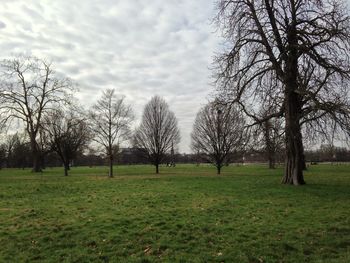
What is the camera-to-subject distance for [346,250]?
859 cm

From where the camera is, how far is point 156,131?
2557 inches

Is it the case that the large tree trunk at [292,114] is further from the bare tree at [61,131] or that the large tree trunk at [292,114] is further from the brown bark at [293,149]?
the bare tree at [61,131]

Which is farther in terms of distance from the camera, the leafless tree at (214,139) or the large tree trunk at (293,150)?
the leafless tree at (214,139)

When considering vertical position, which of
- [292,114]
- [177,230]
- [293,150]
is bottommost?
[177,230]

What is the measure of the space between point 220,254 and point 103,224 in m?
4.76

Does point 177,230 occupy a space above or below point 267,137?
below

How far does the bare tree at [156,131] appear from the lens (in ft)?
209

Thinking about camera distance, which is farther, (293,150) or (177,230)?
(293,150)

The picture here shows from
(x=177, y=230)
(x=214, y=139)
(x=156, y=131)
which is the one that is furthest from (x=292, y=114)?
(x=156, y=131)

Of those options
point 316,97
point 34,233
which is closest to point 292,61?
point 316,97

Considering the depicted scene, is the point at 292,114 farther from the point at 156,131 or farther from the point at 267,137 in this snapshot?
the point at 156,131

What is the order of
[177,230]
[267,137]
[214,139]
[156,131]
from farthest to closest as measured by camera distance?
[156,131], [214,139], [267,137], [177,230]

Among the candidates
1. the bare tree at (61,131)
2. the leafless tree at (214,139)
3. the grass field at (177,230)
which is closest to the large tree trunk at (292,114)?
the grass field at (177,230)

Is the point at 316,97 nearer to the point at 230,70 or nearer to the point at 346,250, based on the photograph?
the point at 230,70
